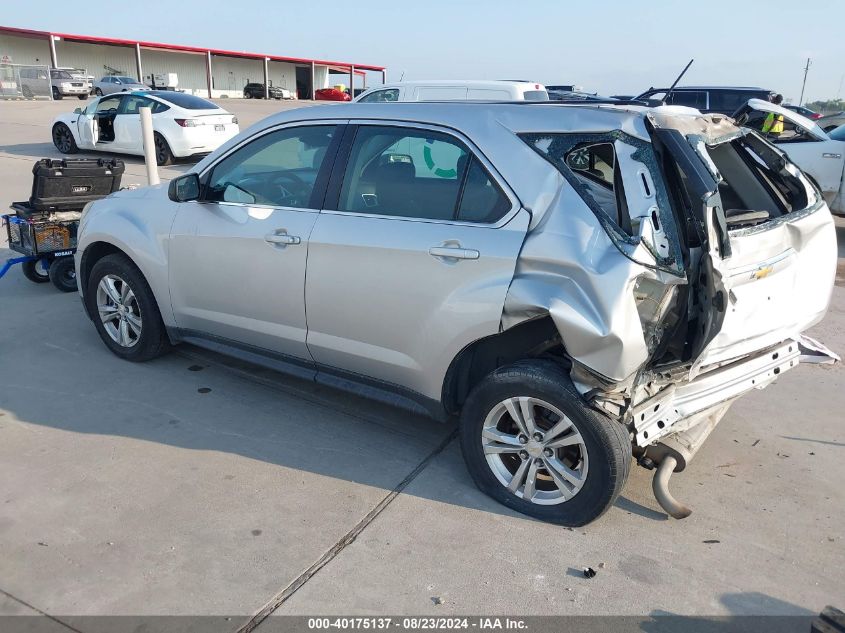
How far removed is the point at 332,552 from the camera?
308 centimetres

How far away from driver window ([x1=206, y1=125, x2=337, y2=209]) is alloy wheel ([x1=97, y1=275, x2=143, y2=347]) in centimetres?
108

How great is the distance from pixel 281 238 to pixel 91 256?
2014mm

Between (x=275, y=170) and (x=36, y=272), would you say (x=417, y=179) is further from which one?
(x=36, y=272)

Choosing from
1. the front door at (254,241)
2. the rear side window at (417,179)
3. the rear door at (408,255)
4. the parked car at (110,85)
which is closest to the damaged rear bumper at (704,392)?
the rear door at (408,255)

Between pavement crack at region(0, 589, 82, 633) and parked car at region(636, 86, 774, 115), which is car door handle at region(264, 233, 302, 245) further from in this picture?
parked car at region(636, 86, 774, 115)

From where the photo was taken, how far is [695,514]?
135 inches

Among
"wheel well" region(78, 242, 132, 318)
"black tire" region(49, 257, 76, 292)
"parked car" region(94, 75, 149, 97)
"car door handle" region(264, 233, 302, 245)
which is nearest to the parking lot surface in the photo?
"wheel well" region(78, 242, 132, 318)

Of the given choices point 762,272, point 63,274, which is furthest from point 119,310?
point 762,272

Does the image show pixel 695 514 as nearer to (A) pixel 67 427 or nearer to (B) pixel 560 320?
(B) pixel 560 320

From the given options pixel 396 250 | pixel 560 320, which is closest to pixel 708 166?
pixel 560 320

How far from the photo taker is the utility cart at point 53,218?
6285 millimetres

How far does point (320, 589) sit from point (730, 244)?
7.47 ft

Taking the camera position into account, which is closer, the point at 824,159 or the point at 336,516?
the point at 336,516

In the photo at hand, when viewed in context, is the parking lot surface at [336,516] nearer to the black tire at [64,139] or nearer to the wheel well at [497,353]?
the wheel well at [497,353]
